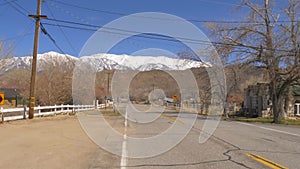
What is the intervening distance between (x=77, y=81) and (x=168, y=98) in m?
34.5

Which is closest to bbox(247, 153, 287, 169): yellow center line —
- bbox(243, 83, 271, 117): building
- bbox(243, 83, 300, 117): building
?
bbox(243, 83, 271, 117): building

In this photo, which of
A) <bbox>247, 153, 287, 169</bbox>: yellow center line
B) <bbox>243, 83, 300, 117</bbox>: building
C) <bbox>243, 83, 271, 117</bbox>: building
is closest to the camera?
<bbox>247, 153, 287, 169</bbox>: yellow center line

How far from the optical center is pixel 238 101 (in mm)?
78938

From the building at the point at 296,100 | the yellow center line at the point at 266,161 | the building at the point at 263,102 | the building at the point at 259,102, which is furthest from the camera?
the building at the point at 296,100

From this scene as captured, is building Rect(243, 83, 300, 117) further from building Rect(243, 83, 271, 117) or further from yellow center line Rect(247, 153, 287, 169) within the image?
yellow center line Rect(247, 153, 287, 169)

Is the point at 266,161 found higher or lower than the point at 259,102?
lower

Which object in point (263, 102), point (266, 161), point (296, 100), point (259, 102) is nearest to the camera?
point (266, 161)

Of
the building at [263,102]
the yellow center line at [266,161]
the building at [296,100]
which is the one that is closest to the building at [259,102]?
the building at [263,102]

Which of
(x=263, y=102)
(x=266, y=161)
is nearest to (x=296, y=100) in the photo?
(x=263, y=102)

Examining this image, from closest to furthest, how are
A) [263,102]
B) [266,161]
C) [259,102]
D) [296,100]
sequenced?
[266,161], [263,102], [259,102], [296,100]

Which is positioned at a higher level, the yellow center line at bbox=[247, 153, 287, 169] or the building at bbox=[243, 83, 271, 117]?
the building at bbox=[243, 83, 271, 117]

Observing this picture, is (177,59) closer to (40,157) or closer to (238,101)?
(40,157)

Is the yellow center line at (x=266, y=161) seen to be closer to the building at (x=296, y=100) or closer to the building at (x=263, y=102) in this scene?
the building at (x=263, y=102)

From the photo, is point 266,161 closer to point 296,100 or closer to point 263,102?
point 263,102
